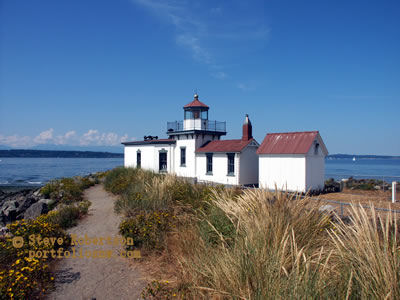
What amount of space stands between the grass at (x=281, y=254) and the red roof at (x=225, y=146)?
38.9 feet

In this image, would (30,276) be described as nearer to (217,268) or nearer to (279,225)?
(217,268)

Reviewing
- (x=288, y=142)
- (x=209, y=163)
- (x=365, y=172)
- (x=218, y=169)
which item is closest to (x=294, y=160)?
(x=288, y=142)

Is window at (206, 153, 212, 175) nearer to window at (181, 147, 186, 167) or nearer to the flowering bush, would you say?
window at (181, 147, 186, 167)

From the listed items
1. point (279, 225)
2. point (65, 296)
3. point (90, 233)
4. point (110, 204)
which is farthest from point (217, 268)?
point (110, 204)

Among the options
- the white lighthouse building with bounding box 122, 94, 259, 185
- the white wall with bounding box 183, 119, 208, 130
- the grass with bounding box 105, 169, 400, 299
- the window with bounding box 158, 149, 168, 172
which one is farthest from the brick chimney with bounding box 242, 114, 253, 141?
the grass with bounding box 105, 169, 400, 299

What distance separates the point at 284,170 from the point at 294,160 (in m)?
0.90

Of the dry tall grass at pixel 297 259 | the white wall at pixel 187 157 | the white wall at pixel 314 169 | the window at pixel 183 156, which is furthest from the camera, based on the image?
the window at pixel 183 156

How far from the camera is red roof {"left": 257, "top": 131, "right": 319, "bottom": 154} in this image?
15.7 m

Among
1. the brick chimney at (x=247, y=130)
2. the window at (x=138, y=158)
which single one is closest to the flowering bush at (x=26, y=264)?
the brick chimney at (x=247, y=130)

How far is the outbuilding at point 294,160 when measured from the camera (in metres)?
15.6

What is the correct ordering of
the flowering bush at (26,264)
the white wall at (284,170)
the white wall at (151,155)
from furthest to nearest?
the white wall at (151,155), the white wall at (284,170), the flowering bush at (26,264)

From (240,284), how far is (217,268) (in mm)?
473

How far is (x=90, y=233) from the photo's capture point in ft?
26.3

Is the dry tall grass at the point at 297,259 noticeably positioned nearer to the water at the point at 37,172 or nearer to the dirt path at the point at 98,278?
the dirt path at the point at 98,278
